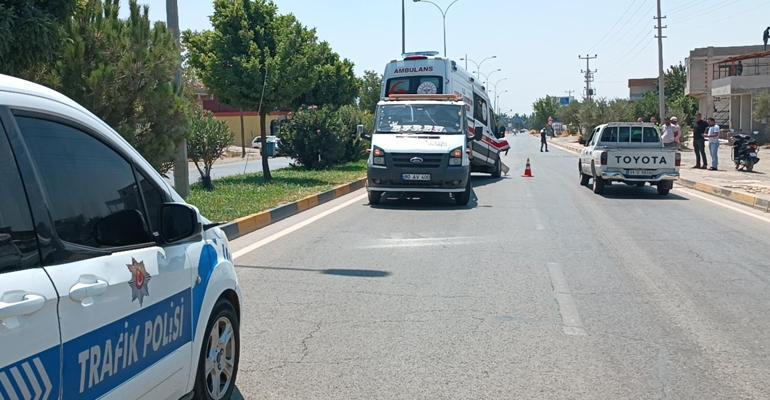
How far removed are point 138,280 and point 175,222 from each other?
395 mm

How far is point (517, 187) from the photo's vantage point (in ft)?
71.9

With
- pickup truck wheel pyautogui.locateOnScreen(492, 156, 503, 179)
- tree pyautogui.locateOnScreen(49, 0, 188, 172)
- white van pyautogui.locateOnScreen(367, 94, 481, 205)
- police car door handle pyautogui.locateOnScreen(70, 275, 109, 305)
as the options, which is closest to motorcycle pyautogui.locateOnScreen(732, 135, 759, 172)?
pickup truck wheel pyautogui.locateOnScreen(492, 156, 503, 179)

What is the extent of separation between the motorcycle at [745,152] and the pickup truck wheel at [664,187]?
25.8ft

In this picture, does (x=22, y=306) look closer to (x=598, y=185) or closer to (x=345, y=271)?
(x=345, y=271)

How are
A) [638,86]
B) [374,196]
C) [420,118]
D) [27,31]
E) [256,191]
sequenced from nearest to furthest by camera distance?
[27,31], [374,196], [256,191], [420,118], [638,86]

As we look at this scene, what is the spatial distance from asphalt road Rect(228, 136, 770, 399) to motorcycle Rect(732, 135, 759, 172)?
43.5 ft

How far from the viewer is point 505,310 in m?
6.98

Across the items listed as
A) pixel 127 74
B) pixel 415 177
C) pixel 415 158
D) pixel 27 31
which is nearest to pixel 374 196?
pixel 415 177

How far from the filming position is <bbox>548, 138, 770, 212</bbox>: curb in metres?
16.1

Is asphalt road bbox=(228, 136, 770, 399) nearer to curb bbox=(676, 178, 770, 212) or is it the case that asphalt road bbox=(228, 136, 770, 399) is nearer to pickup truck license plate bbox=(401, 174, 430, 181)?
pickup truck license plate bbox=(401, 174, 430, 181)

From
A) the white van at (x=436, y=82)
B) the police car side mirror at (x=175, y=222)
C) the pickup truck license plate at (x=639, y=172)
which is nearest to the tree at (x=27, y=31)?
the police car side mirror at (x=175, y=222)

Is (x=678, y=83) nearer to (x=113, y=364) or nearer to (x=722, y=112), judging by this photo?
Answer: (x=722, y=112)

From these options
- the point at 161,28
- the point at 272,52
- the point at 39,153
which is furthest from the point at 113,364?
the point at 272,52

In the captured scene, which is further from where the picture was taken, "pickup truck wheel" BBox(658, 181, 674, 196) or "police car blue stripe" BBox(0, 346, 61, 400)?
"pickup truck wheel" BBox(658, 181, 674, 196)
